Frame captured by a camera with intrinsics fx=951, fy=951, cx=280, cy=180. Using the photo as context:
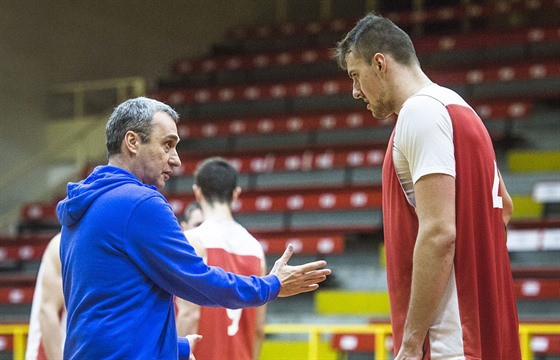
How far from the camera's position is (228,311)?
147 inches

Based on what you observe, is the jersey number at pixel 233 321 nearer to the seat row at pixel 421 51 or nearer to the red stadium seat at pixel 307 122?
the red stadium seat at pixel 307 122

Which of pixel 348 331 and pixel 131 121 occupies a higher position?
pixel 131 121

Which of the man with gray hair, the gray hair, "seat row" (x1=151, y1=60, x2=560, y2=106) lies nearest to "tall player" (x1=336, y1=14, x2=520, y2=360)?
the man with gray hair

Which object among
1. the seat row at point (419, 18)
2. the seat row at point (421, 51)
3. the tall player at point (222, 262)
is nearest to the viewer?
the tall player at point (222, 262)

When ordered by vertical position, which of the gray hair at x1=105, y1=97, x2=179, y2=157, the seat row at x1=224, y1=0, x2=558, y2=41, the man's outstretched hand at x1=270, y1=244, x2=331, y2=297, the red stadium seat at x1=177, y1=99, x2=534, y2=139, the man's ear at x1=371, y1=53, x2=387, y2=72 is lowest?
the man's outstretched hand at x1=270, y1=244, x2=331, y2=297

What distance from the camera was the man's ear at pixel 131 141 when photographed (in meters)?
2.52

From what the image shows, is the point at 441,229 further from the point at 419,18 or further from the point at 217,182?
the point at 419,18

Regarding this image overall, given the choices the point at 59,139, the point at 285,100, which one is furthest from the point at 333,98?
the point at 59,139

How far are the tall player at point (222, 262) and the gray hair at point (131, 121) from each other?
43.9 inches

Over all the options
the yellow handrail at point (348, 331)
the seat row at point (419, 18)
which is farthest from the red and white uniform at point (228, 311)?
the seat row at point (419, 18)

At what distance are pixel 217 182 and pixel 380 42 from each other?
1466 millimetres

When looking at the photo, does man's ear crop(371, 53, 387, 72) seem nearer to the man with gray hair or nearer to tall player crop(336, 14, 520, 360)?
tall player crop(336, 14, 520, 360)

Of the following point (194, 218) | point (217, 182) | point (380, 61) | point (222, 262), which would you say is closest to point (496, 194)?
point (380, 61)

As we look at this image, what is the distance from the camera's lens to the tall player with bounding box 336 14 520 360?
2.37 metres
